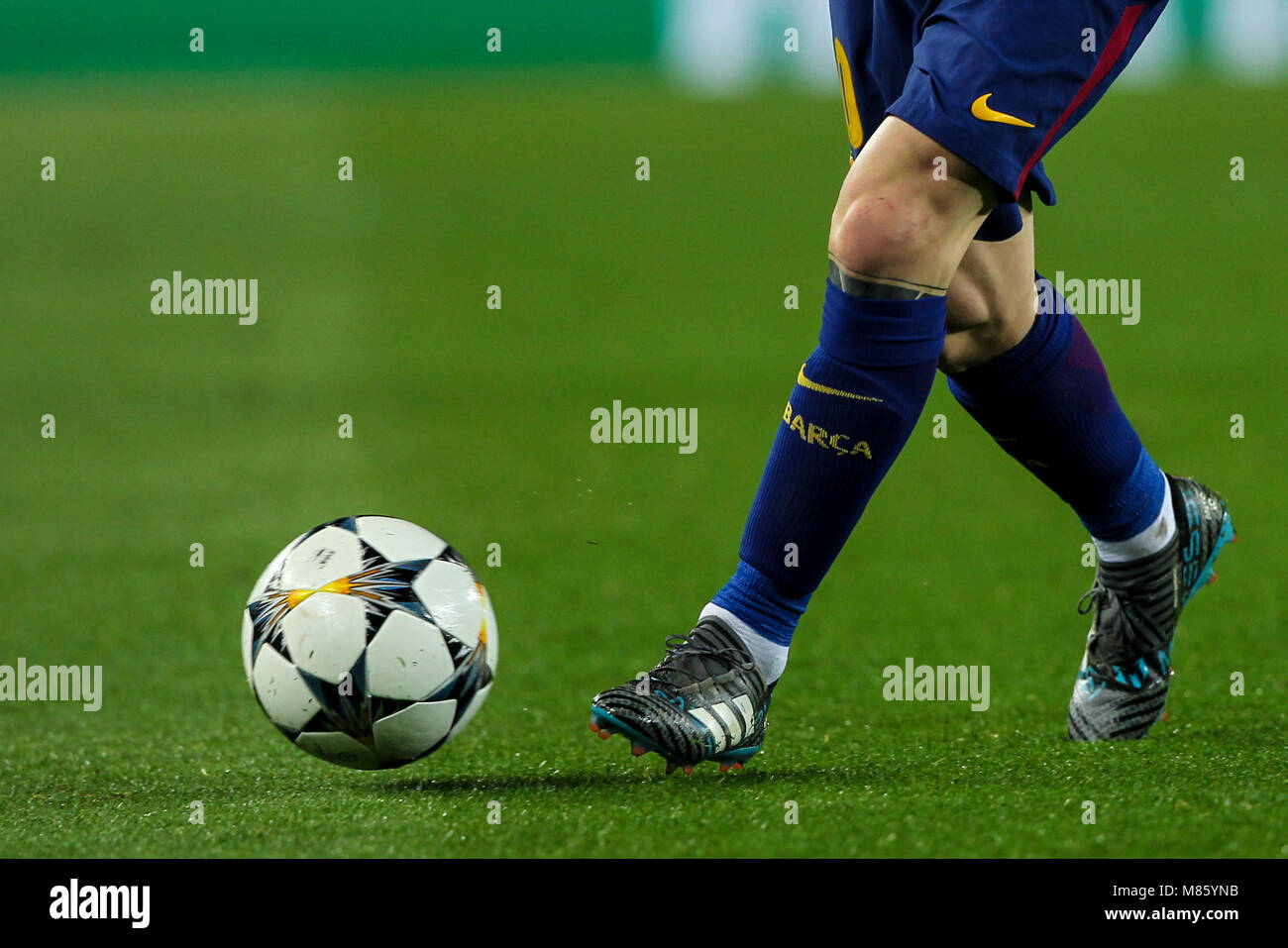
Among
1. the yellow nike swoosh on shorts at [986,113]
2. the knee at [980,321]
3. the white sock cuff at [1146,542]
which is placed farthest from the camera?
the white sock cuff at [1146,542]

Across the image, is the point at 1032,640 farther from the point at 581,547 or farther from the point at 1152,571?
the point at 581,547

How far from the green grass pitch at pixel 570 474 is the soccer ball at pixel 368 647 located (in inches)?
4.1

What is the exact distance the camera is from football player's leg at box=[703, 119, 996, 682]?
7.90 feet

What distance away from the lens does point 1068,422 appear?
2830 millimetres

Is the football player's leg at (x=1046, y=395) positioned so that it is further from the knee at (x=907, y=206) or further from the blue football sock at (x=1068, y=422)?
the knee at (x=907, y=206)

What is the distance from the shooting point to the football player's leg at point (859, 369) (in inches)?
94.8

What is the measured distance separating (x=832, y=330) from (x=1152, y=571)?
0.83 meters

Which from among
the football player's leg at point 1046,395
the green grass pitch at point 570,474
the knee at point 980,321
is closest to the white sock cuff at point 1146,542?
the football player's leg at point 1046,395

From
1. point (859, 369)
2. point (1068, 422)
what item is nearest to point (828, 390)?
point (859, 369)

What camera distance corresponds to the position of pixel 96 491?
608 cm

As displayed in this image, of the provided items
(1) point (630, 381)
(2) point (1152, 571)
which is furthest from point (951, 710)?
(1) point (630, 381)

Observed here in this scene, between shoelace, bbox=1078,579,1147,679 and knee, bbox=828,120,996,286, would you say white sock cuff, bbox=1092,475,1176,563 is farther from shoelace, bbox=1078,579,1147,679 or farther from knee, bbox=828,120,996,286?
knee, bbox=828,120,996,286

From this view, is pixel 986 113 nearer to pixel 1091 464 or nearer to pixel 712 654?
pixel 1091 464

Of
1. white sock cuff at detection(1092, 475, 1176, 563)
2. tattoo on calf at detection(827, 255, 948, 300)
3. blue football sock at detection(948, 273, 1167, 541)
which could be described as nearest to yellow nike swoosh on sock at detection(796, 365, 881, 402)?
tattoo on calf at detection(827, 255, 948, 300)
